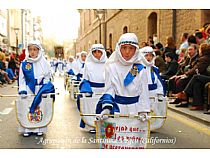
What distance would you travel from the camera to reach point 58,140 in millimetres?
6910

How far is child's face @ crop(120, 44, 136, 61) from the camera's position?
4.97 meters

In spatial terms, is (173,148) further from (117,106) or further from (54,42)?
(54,42)

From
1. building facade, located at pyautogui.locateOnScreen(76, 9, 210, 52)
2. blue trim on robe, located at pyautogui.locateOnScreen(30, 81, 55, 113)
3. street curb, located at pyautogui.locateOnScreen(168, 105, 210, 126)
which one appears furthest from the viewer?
building facade, located at pyautogui.locateOnScreen(76, 9, 210, 52)

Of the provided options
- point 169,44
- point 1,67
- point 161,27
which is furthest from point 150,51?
point 1,67

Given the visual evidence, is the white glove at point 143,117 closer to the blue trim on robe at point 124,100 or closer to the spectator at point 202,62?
the blue trim on robe at point 124,100

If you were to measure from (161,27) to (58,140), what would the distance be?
1339 centimetres

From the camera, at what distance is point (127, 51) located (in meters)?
4.96

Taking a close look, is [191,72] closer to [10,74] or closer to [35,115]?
[35,115]

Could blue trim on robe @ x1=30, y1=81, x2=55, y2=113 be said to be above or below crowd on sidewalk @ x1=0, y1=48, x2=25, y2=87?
below

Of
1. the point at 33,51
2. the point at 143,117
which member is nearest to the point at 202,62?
the point at 33,51

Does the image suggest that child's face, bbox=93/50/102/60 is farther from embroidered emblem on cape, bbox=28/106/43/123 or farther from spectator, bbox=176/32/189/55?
spectator, bbox=176/32/189/55

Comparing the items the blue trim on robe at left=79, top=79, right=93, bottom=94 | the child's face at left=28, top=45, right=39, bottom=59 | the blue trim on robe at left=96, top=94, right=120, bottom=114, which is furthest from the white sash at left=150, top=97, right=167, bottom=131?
the blue trim on robe at left=96, top=94, right=120, bottom=114

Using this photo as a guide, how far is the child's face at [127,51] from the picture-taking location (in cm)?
497

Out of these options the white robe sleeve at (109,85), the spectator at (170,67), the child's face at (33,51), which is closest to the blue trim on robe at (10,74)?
the spectator at (170,67)
